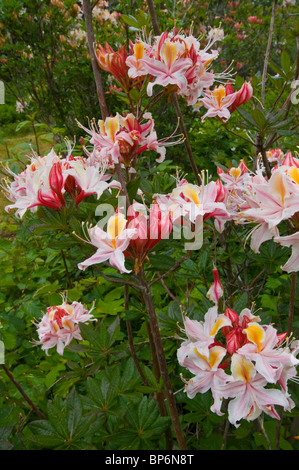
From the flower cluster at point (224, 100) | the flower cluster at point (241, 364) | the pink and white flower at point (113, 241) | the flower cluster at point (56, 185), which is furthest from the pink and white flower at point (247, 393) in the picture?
the flower cluster at point (224, 100)

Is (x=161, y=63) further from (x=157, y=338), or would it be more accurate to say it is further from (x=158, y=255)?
(x=157, y=338)

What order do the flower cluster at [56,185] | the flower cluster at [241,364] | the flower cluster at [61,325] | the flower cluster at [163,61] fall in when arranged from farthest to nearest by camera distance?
the flower cluster at [61,325] → the flower cluster at [163,61] → the flower cluster at [56,185] → the flower cluster at [241,364]

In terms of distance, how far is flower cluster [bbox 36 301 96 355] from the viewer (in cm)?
131

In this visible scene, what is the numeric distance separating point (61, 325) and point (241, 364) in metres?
0.70

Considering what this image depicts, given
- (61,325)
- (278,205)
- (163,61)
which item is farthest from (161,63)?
(61,325)

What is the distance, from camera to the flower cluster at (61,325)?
1.31 metres

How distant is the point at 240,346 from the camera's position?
87 centimetres

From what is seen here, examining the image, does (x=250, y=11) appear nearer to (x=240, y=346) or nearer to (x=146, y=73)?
(x=146, y=73)

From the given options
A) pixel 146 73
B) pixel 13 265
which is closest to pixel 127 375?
pixel 146 73

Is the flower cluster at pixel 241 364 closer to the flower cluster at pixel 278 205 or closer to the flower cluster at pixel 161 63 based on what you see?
the flower cluster at pixel 278 205

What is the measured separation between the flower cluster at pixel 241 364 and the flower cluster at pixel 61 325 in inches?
20.9

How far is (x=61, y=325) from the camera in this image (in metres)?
1.32

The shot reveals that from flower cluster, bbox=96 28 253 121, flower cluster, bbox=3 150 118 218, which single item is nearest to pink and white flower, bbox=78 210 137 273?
flower cluster, bbox=3 150 118 218
